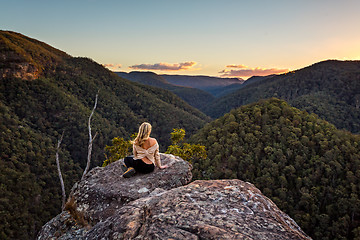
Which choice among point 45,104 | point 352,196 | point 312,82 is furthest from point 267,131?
point 312,82

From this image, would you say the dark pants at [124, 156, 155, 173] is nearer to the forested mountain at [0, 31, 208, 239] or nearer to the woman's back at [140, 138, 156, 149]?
the woman's back at [140, 138, 156, 149]

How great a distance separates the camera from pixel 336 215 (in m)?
52.2

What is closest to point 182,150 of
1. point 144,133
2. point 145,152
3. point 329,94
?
point 145,152

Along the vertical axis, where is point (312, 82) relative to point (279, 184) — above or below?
above

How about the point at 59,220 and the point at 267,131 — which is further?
the point at 267,131

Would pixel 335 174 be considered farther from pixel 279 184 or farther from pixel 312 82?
pixel 312 82

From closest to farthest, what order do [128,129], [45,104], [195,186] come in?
[195,186] < [45,104] < [128,129]

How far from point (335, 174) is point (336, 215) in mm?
10946

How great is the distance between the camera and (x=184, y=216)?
3.63m

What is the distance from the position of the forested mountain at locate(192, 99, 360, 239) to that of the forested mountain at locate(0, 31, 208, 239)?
4622cm

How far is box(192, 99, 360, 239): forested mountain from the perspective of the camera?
50.8 m

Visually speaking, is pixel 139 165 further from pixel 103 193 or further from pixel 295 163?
pixel 295 163

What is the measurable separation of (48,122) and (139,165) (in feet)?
296

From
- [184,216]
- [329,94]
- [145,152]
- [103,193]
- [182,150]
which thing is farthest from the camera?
[329,94]
